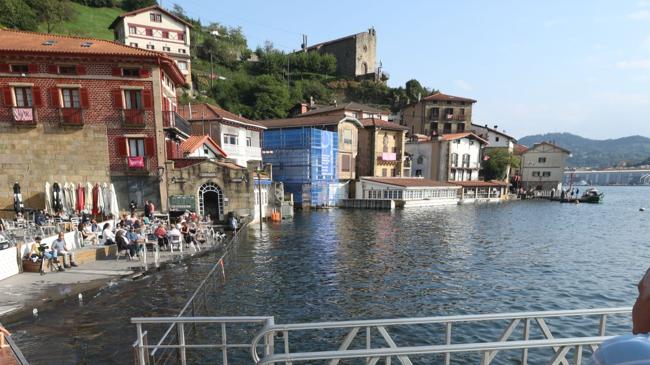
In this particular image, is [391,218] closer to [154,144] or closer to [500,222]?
[500,222]

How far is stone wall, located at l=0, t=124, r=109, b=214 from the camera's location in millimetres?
25047

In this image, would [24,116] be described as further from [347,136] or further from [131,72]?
[347,136]

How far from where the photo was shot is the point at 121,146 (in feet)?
85.8

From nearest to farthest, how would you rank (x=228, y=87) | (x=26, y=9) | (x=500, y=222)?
(x=500, y=222), (x=26, y=9), (x=228, y=87)

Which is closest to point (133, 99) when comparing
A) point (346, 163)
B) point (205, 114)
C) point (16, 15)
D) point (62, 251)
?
point (205, 114)

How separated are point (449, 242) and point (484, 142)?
5379cm

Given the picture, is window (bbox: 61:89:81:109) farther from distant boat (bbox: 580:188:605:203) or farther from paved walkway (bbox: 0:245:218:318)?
distant boat (bbox: 580:188:605:203)

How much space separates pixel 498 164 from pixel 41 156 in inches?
3096

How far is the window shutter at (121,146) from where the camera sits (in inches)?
1028

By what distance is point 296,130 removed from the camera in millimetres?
50250

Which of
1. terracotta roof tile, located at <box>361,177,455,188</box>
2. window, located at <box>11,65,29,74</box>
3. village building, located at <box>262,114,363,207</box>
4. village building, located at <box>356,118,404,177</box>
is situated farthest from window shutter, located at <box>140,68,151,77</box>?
village building, located at <box>356,118,404,177</box>

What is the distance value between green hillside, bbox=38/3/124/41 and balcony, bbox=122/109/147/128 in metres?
55.3

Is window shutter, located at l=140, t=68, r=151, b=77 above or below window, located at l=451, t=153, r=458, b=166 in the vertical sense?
above

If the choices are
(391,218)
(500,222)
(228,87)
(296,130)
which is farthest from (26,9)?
(500,222)
